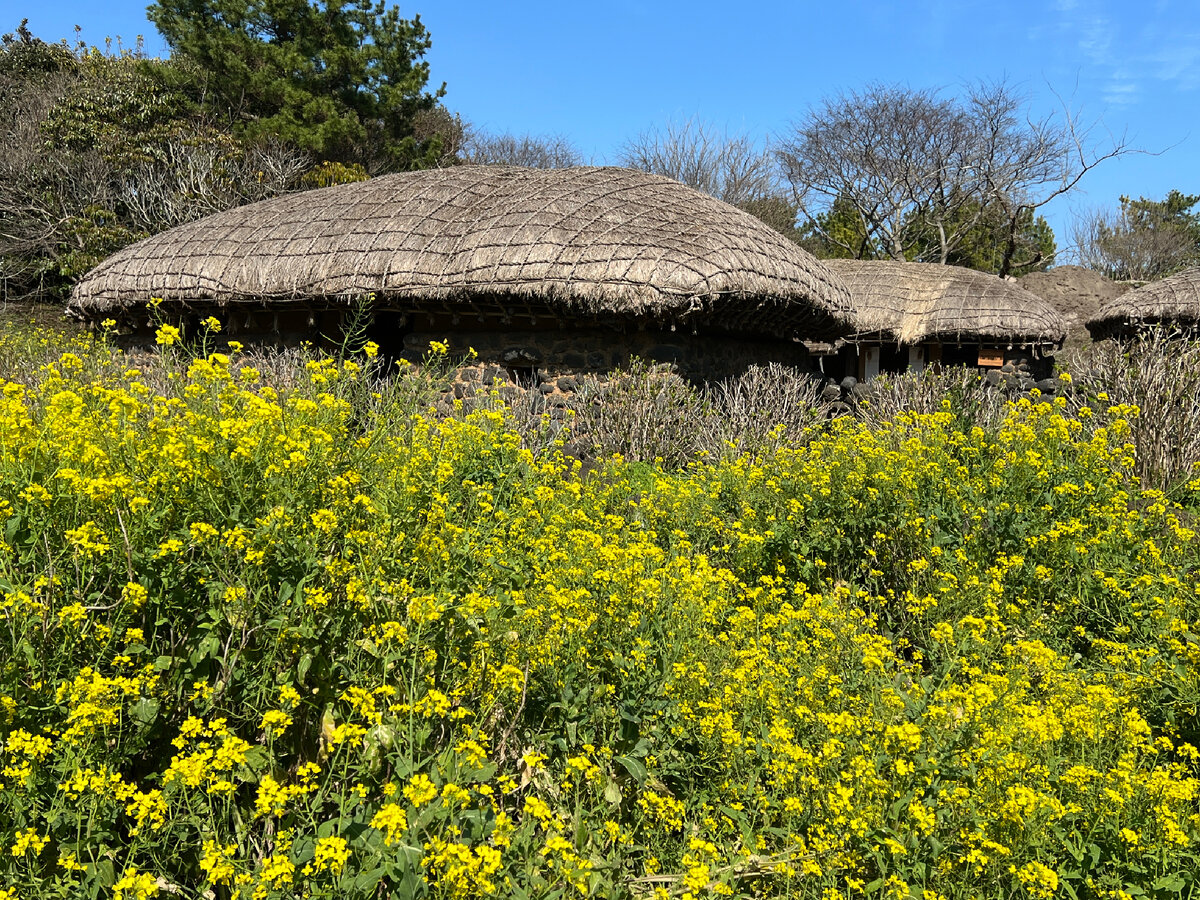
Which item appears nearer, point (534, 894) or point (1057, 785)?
point (534, 894)

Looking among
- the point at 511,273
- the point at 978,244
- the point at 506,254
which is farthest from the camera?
the point at 978,244

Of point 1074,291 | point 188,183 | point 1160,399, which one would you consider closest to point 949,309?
point 1160,399

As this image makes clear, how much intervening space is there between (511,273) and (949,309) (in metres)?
7.84

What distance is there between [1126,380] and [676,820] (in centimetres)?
568

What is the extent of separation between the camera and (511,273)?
23.2ft

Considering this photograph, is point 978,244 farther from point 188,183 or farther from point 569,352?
point 569,352

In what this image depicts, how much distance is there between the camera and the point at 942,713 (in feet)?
7.55

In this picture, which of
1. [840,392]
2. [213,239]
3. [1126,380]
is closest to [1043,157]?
[840,392]

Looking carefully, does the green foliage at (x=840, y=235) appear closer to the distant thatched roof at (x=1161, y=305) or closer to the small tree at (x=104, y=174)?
the distant thatched roof at (x=1161, y=305)

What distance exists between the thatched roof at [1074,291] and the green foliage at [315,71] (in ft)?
43.9

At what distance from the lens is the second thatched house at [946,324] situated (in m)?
12.2

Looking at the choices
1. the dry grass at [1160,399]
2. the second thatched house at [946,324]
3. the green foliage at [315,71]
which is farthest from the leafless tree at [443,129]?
the dry grass at [1160,399]

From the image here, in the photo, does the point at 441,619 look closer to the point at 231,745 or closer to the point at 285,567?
the point at 285,567

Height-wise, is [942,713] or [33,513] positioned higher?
[33,513]
